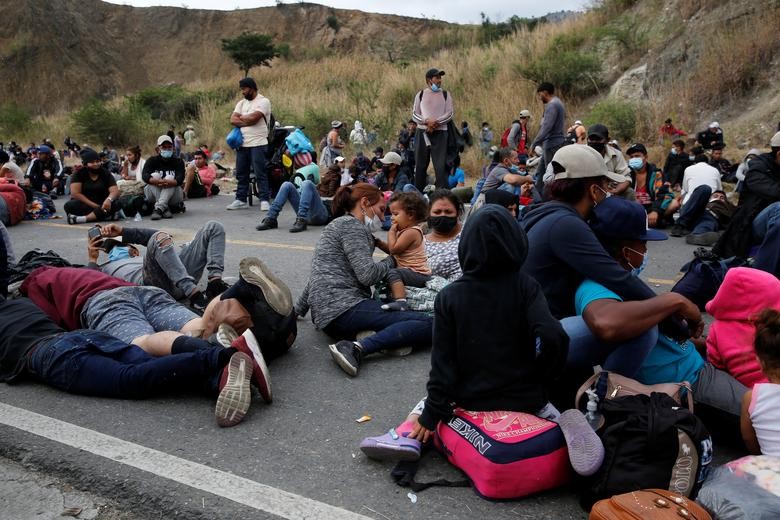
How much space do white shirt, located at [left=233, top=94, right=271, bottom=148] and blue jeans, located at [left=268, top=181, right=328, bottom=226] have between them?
1544 millimetres

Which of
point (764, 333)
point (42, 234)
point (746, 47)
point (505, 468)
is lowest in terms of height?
point (42, 234)

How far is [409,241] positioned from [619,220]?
6.90 ft

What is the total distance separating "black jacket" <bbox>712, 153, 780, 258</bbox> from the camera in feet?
18.4

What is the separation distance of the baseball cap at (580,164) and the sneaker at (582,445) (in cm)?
131

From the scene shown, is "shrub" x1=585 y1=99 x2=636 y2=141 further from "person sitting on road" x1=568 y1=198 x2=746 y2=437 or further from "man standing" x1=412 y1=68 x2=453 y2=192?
"person sitting on road" x1=568 y1=198 x2=746 y2=437

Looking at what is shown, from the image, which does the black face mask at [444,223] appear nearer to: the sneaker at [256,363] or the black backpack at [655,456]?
the sneaker at [256,363]

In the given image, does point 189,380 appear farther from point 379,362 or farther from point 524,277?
point 524,277

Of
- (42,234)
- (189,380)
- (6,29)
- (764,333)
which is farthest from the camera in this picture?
(6,29)

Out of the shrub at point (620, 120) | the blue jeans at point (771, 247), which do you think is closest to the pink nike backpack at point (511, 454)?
the blue jeans at point (771, 247)

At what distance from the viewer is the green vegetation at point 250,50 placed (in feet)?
153

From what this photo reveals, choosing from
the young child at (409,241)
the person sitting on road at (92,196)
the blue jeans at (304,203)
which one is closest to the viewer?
the young child at (409,241)

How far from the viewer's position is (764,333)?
2.80 meters

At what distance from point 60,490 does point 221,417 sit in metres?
0.82

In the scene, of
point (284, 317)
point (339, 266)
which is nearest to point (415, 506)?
point (284, 317)
